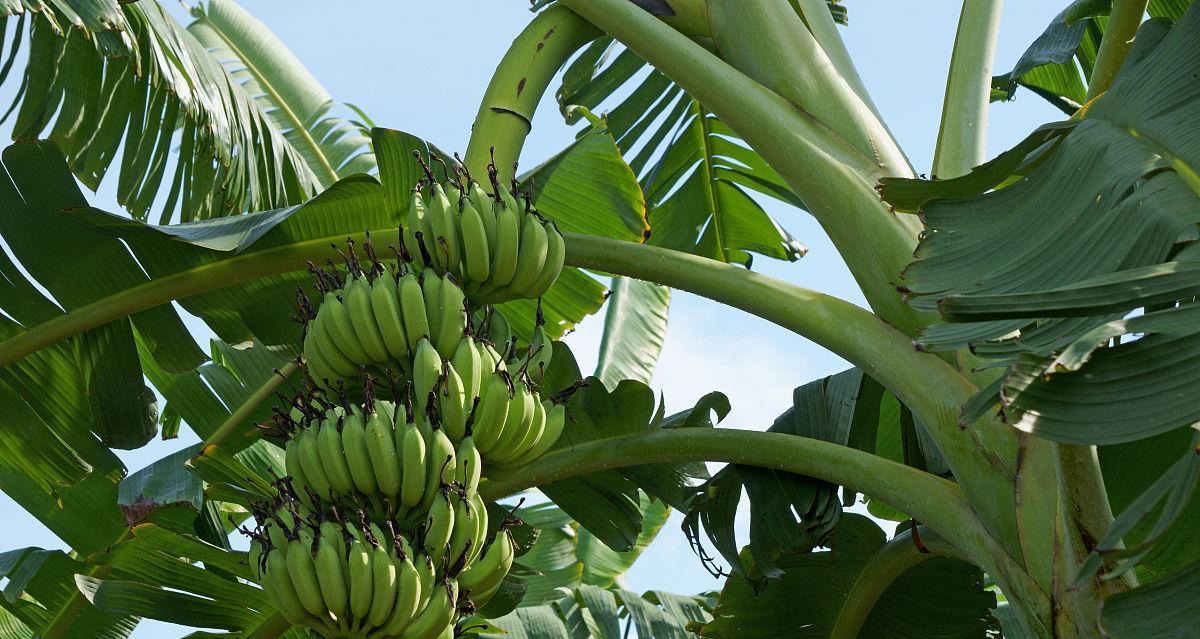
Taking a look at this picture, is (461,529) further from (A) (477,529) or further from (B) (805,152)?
(B) (805,152)

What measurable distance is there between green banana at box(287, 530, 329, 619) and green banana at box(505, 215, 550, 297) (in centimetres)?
55

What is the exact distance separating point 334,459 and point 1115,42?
1548mm

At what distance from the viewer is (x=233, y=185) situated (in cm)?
286

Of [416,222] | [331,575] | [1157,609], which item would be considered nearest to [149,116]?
[416,222]

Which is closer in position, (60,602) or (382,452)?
(382,452)

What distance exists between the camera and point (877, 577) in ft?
6.96

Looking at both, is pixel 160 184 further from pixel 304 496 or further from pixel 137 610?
pixel 304 496

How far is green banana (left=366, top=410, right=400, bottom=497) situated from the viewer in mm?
1490

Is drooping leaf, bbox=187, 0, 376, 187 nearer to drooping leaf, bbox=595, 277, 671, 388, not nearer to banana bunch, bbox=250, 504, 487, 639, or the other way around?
drooping leaf, bbox=595, 277, 671, 388

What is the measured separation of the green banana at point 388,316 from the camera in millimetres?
1624

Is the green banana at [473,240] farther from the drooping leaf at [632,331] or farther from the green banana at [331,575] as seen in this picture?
the drooping leaf at [632,331]

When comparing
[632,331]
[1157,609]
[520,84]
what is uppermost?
[632,331]

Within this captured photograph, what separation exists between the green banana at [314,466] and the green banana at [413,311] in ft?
0.66

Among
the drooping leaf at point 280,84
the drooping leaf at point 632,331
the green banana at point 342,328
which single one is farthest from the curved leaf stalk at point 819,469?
the drooping leaf at point 280,84
